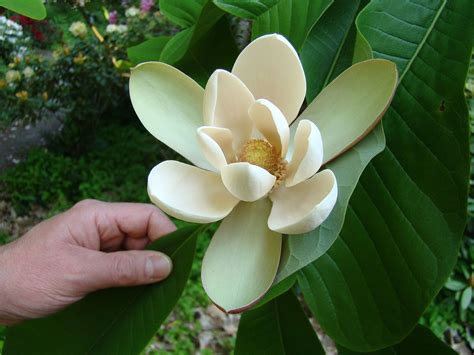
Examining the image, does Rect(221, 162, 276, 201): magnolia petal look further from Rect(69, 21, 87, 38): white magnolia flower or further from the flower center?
Rect(69, 21, 87, 38): white magnolia flower

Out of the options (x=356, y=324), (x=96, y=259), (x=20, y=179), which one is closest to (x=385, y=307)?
(x=356, y=324)

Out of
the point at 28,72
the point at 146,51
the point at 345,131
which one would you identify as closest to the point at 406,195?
the point at 345,131

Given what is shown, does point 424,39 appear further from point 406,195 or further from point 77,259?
point 77,259

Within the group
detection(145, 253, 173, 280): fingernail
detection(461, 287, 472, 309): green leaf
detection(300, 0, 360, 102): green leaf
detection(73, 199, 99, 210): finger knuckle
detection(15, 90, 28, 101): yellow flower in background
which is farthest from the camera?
detection(15, 90, 28, 101): yellow flower in background

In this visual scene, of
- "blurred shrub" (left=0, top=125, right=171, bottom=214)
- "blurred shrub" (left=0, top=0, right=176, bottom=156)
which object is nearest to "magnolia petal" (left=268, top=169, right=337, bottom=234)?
"blurred shrub" (left=0, top=125, right=171, bottom=214)

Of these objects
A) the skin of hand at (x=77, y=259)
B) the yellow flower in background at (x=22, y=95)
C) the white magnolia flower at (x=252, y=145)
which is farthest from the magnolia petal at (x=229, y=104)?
the yellow flower in background at (x=22, y=95)

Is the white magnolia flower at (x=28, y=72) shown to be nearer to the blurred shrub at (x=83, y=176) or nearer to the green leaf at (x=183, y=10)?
the blurred shrub at (x=83, y=176)
